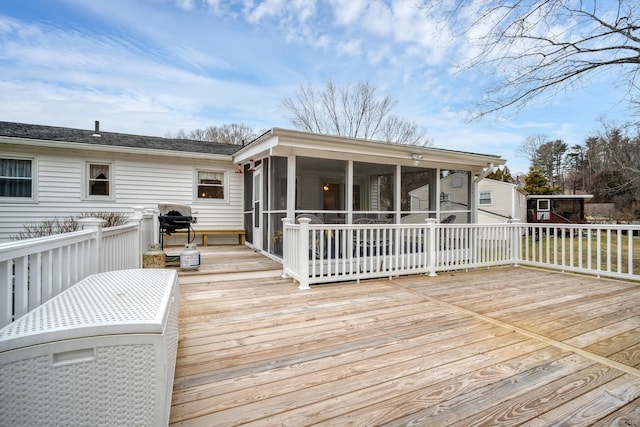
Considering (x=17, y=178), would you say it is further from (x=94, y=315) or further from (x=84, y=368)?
(x=84, y=368)

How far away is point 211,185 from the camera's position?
29.5 feet

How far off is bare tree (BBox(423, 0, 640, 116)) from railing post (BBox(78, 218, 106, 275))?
4.73 metres

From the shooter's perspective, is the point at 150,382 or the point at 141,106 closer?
the point at 150,382

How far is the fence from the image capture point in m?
1.44

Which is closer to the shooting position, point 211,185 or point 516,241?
point 516,241

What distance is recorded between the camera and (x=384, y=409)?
1.65 meters

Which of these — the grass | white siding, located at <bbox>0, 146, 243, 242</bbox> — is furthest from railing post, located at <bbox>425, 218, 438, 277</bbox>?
white siding, located at <bbox>0, 146, 243, 242</bbox>

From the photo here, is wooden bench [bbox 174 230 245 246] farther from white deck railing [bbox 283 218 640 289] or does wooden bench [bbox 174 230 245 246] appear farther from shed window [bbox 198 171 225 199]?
white deck railing [bbox 283 218 640 289]

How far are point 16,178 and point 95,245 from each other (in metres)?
7.18

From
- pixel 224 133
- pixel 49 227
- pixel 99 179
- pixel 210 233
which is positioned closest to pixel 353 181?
pixel 210 233

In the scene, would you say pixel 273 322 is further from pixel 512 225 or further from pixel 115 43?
pixel 115 43

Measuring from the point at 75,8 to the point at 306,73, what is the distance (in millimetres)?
8974

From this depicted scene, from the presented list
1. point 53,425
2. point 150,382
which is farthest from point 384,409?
point 53,425

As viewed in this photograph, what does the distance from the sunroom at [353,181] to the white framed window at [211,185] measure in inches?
77.1
